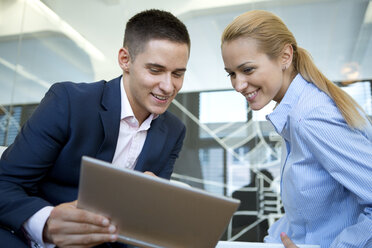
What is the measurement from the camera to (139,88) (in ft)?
4.35

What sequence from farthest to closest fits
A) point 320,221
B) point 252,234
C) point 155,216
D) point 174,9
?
point 174,9 < point 252,234 < point 320,221 < point 155,216

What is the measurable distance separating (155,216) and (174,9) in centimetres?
331

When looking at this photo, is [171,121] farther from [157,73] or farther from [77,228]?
[77,228]

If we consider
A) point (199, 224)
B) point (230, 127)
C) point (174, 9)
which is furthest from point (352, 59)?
point (199, 224)

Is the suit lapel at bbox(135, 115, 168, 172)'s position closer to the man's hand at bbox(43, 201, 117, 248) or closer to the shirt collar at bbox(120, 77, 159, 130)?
the shirt collar at bbox(120, 77, 159, 130)

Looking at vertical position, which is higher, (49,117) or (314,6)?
(314,6)

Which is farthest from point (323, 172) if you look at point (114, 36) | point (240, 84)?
point (114, 36)

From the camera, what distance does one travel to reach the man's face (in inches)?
50.8

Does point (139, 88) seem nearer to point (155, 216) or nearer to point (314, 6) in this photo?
point (155, 216)

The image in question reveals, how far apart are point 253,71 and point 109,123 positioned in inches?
25.0

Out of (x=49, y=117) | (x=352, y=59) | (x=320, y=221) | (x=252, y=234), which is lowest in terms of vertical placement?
(x=252, y=234)

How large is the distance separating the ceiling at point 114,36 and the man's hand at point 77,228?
2808 millimetres

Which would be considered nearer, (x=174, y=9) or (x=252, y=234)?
(x=252, y=234)

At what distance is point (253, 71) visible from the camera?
1415 mm
